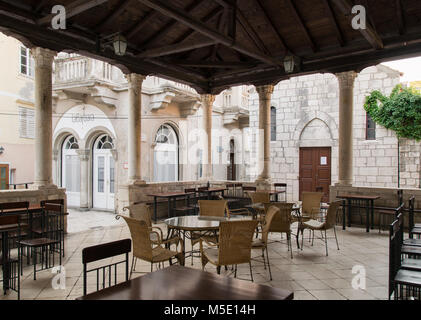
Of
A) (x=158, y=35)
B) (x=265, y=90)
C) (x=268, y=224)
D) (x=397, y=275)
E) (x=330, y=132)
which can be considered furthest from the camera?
(x=330, y=132)

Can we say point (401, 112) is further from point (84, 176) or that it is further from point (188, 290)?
point (84, 176)

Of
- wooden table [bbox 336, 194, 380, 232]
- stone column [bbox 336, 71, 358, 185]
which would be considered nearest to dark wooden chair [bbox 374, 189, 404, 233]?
wooden table [bbox 336, 194, 380, 232]

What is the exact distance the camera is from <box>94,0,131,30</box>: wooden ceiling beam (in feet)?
18.5

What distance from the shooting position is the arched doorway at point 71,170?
1159cm

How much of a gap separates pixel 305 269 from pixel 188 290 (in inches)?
114

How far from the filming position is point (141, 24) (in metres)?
6.29

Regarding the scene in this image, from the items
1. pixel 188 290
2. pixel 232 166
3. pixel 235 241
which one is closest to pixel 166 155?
pixel 232 166

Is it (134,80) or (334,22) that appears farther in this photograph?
(134,80)

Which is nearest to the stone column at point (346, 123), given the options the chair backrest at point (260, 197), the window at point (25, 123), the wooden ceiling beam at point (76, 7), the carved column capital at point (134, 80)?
the chair backrest at point (260, 197)

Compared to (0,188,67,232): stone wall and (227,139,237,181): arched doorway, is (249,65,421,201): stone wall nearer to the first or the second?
(227,139,237,181): arched doorway
